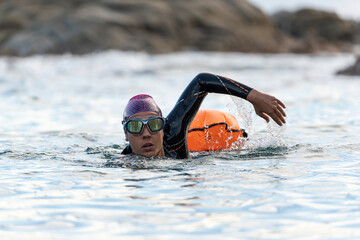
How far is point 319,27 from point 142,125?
300 feet

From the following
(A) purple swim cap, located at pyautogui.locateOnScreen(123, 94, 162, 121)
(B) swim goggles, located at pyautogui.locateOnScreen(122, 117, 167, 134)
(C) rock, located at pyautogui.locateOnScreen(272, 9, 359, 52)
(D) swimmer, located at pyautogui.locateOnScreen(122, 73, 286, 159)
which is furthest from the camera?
(C) rock, located at pyautogui.locateOnScreen(272, 9, 359, 52)

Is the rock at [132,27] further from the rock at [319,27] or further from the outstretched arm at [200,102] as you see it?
the outstretched arm at [200,102]

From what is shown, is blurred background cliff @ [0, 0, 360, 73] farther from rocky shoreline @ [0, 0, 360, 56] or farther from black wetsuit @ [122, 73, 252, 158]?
black wetsuit @ [122, 73, 252, 158]

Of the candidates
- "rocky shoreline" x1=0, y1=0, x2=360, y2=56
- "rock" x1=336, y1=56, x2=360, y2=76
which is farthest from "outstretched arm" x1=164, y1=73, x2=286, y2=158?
"rocky shoreline" x1=0, y1=0, x2=360, y2=56

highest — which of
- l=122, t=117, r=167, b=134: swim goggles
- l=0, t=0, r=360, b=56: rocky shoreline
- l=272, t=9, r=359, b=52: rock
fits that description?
l=272, t=9, r=359, b=52: rock

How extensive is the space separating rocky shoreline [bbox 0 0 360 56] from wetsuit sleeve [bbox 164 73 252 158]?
4472 cm

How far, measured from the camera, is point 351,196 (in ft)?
16.4

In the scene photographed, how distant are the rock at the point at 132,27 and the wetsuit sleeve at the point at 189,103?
45.0 m

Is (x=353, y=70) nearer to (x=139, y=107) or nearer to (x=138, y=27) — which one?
(x=139, y=107)

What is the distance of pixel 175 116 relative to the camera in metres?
6.94

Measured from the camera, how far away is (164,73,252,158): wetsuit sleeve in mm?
6480

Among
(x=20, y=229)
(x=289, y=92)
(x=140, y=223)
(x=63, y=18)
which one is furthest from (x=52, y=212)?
(x=63, y=18)

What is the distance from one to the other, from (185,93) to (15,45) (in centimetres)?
4823

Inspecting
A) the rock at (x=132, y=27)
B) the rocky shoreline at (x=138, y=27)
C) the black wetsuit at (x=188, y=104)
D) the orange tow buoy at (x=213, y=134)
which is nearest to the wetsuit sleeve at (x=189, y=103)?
the black wetsuit at (x=188, y=104)
